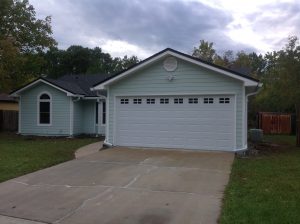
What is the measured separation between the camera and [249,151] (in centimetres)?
1388

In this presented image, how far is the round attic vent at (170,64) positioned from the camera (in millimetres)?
14461

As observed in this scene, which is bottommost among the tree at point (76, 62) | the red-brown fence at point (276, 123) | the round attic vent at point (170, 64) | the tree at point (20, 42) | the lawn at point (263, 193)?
the lawn at point (263, 193)

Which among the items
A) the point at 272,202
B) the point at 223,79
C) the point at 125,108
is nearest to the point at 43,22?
the point at 125,108

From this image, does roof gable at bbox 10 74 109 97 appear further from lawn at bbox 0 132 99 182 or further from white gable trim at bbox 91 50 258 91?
white gable trim at bbox 91 50 258 91

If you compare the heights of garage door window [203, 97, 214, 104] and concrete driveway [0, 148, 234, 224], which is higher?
garage door window [203, 97, 214, 104]

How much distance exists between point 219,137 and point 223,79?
2075 mm

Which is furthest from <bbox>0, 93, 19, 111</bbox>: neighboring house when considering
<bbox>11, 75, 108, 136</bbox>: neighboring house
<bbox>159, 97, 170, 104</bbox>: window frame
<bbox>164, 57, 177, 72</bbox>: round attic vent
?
<bbox>164, 57, 177, 72</bbox>: round attic vent

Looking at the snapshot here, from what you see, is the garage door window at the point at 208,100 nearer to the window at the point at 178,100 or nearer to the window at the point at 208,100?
the window at the point at 208,100

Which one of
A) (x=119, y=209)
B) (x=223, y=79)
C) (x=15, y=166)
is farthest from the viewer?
(x=223, y=79)

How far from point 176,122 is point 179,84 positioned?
142 centimetres

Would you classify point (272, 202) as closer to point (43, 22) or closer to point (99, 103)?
point (99, 103)

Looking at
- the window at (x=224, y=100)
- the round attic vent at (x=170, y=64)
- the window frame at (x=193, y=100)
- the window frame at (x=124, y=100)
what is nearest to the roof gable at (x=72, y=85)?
the window frame at (x=124, y=100)

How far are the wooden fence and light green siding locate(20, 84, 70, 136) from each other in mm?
4932

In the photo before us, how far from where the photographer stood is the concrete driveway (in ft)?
20.0
